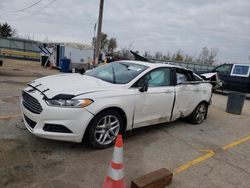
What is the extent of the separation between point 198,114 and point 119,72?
2.79m

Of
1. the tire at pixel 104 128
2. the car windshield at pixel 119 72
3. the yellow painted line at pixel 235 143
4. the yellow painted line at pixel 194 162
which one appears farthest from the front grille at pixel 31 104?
the yellow painted line at pixel 235 143

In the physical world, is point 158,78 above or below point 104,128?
above

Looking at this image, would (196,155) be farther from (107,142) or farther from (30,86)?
(30,86)

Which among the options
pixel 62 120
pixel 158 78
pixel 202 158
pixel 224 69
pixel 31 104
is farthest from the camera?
pixel 224 69

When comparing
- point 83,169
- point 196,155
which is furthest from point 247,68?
point 83,169

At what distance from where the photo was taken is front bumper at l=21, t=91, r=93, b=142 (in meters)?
3.69

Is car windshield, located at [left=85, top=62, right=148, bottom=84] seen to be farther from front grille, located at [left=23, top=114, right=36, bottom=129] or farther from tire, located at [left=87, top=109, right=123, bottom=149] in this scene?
front grille, located at [left=23, top=114, right=36, bottom=129]

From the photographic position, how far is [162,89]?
5090 mm

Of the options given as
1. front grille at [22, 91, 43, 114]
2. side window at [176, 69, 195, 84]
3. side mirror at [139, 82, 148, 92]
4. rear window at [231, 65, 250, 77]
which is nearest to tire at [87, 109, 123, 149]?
side mirror at [139, 82, 148, 92]

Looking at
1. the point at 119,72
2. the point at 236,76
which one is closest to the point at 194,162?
the point at 119,72

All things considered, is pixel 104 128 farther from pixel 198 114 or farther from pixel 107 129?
pixel 198 114

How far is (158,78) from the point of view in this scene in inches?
204

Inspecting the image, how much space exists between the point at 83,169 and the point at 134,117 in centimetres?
146

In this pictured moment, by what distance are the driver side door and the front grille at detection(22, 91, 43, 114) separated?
1725 millimetres
